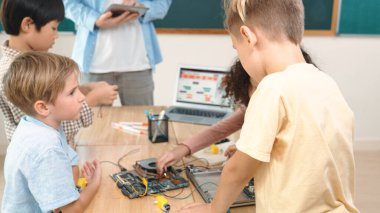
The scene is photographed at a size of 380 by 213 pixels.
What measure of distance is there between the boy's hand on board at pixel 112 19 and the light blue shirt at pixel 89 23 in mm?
49

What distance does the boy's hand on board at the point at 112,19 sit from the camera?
7.89 ft

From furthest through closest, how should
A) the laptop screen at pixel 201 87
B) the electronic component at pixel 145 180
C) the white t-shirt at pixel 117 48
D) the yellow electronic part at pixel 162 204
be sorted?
the white t-shirt at pixel 117 48 < the laptop screen at pixel 201 87 < the electronic component at pixel 145 180 < the yellow electronic part at pixel 162 204

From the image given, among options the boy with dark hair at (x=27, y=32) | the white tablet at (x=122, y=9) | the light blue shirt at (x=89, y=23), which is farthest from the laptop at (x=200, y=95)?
the boy with dark hair at (x=27, y=32)

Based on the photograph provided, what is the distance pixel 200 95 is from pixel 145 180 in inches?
43.3

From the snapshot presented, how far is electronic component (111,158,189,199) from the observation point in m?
1.38

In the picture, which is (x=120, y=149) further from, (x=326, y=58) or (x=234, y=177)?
(x=326, y=58)

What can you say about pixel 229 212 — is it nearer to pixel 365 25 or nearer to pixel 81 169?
pixel 81 169

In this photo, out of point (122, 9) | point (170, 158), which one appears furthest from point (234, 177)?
point (122, 9)

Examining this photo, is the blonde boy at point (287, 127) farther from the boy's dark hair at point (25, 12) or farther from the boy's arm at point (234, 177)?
the boy's dark hair at point (25, 12)

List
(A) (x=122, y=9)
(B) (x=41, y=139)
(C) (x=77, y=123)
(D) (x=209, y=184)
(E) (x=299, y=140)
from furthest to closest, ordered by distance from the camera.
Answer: (A) (x=122, y=9) → (C) (x=77, y=123) → (D) (x=209, y=184) → (B) (x=41, y=139) → (E) (x=299, y=140)

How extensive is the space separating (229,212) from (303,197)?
34cm

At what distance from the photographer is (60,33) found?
11.6 feet

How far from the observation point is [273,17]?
1.02 m

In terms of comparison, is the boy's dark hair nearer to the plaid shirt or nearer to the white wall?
the plaid shirt
